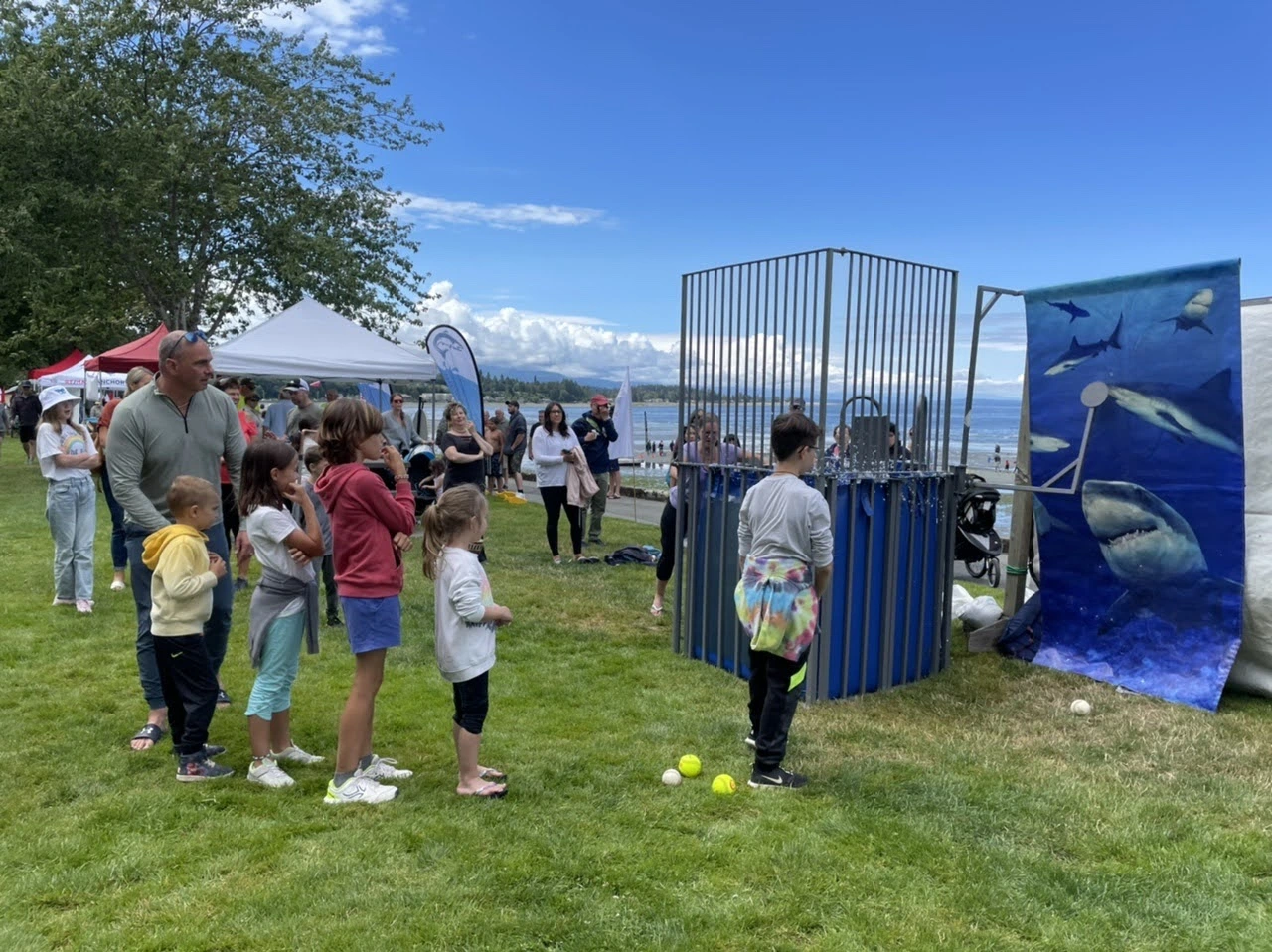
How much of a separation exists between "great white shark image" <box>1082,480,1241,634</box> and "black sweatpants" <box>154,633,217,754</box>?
5224 millimetres

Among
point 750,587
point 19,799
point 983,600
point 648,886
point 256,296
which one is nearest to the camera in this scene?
point 648,886

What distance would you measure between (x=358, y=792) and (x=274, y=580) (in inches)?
38.0

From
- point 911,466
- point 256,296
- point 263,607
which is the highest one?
point 256,296

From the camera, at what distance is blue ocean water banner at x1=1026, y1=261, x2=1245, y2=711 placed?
5328mm

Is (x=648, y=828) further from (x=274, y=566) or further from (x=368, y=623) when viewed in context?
(x=274, y=566)

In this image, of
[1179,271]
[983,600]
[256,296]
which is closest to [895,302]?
[1179,271]

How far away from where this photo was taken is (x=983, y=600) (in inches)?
271

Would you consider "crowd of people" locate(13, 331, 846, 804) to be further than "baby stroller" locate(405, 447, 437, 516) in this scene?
No

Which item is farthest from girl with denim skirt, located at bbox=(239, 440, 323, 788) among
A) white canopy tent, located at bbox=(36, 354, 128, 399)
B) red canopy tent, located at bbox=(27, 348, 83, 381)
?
red canopy tent, located at bbox=(27, 348, 83, 381)

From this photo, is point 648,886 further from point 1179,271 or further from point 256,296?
point 256,296

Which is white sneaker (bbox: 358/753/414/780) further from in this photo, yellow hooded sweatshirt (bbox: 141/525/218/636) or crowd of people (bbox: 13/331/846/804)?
yellow hooded sweatshirt (bbox: 141/525/218/636)

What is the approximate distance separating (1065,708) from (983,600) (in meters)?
1.72

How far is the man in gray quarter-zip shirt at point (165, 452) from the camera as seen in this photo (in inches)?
154

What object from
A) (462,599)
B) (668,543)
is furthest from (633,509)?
(462,599)
